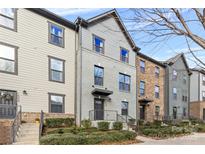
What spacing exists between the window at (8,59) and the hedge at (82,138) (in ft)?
6.19

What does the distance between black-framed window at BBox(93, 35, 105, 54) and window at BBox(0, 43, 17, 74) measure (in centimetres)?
284

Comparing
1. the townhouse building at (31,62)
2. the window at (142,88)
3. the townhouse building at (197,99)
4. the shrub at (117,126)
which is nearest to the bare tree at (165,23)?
the townhouse building at (197,99)

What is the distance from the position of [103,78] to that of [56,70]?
5.23 feet

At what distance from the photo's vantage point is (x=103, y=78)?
8.59 m

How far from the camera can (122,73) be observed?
8.78 m

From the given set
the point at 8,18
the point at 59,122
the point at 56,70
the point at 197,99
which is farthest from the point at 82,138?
the point at 8,18

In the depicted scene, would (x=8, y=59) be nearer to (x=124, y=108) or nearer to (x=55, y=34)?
(x=55, y=34)

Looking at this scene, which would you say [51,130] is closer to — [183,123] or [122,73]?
[122,73]

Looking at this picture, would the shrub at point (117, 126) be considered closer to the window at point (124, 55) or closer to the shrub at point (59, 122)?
the shrub at point (59, 122)

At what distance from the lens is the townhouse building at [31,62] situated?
22.5ft

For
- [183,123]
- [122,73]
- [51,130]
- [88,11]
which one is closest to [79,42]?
[122,73]

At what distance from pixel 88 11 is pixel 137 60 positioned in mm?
2189
